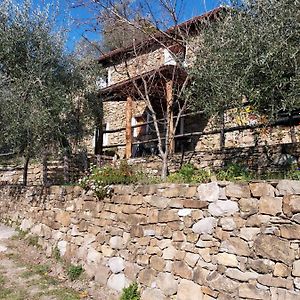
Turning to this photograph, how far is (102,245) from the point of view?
6633 millimetres

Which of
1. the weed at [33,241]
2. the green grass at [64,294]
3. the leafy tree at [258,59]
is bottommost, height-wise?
the green grass at [64,294]

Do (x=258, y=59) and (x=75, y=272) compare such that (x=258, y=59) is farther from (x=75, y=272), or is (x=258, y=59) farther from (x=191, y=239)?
(x=75, y=272)

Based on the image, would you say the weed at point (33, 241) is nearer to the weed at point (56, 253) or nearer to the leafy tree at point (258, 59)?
the weed at point (56, 253)

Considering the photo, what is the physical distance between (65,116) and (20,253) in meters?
3.90

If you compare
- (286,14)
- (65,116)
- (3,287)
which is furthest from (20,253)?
(286,14)

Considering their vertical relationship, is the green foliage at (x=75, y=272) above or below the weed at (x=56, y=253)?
below

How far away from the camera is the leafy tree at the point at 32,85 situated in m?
9.05

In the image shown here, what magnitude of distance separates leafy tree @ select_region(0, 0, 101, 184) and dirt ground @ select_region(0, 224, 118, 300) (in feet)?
8.32

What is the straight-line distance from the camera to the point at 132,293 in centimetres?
570

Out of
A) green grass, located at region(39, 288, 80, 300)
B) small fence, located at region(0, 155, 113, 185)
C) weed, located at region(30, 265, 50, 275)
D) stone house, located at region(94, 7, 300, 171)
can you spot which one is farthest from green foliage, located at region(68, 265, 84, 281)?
stone house, located at region(94, 7, 300, 171)

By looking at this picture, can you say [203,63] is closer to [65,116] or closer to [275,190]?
[275,190]

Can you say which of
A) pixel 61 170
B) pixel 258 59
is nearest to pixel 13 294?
pixel 61 170

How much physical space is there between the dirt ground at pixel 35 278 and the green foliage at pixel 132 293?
301mm

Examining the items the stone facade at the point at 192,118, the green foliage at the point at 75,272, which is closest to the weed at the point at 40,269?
the green foliage at the point at 75,272
